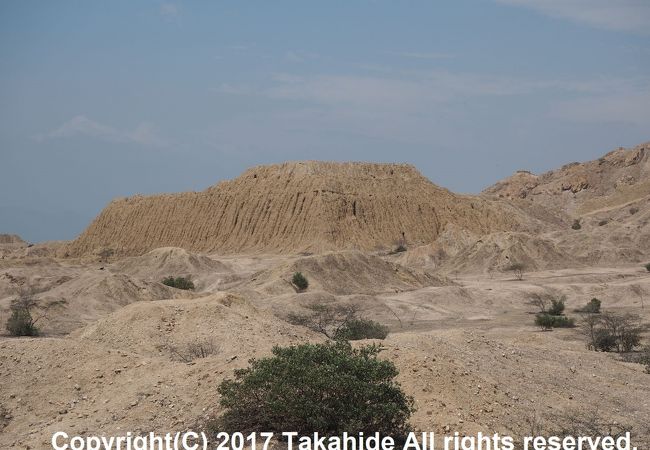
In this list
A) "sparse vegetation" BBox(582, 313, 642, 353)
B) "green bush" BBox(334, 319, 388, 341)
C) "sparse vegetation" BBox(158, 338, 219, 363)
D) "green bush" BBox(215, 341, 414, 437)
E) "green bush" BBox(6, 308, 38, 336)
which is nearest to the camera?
"green bush" BBox(215, 341, 414, 437)

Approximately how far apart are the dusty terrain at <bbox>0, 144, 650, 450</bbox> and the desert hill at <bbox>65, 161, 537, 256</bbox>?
0.73 feet

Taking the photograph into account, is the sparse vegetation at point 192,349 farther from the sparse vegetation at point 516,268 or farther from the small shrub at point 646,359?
the sparse vegetation at point 516,268

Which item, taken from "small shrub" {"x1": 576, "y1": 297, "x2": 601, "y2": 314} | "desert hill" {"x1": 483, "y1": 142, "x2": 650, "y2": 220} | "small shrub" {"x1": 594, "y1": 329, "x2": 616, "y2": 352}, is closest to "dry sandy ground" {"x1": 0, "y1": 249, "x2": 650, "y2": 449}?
"small shrub" {"x1": 594, "y1": 329, "x2": 616, "y2": 352}

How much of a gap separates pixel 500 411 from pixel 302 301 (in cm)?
2531

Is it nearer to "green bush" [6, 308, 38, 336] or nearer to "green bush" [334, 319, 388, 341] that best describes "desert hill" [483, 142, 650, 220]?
"green bush" [334, 319, 388, 341]

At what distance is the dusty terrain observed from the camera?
46.8 feet

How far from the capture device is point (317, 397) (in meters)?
11.8

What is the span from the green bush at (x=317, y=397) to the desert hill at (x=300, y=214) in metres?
63.9

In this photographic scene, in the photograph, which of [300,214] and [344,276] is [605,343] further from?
[300,214]

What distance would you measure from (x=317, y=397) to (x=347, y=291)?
121 ft

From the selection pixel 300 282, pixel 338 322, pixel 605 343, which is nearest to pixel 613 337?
pixel 605 343

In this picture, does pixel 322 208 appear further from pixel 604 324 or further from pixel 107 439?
pixel 107 439

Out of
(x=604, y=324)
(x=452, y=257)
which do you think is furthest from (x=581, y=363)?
(x=452, y=257)

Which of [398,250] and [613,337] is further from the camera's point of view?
[398,250]
